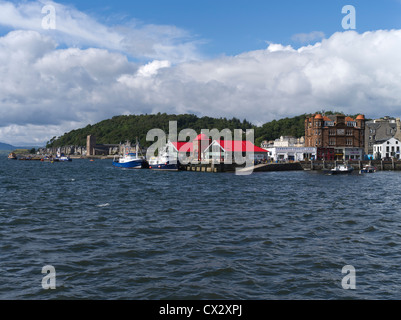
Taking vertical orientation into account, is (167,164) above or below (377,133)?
below

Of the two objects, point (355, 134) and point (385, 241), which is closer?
point (385, 241)

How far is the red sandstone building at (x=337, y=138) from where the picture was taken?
4316 inches

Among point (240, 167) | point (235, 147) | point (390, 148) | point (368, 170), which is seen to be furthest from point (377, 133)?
point (240, 167)

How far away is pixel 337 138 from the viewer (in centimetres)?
11069

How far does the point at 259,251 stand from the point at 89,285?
708 centimetres

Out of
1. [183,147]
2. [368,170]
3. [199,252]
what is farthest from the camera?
[183,147]

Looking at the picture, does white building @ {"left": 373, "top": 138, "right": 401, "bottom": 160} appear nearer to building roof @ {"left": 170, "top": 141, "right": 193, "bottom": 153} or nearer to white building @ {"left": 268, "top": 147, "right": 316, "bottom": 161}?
white building @ {"left": 268, "top": 147, "right": 316, "bottom": 161}

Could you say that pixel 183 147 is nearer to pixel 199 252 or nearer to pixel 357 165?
pixel 357 165

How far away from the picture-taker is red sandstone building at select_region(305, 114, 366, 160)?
4316 inches

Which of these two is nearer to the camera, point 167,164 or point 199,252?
point 199,252

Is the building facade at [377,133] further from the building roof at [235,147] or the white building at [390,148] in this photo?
the building roof at [235,147]

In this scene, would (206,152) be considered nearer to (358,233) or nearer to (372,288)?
(358,233)

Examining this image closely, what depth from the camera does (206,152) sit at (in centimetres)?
11125

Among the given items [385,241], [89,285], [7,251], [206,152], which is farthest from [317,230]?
[206,152]
